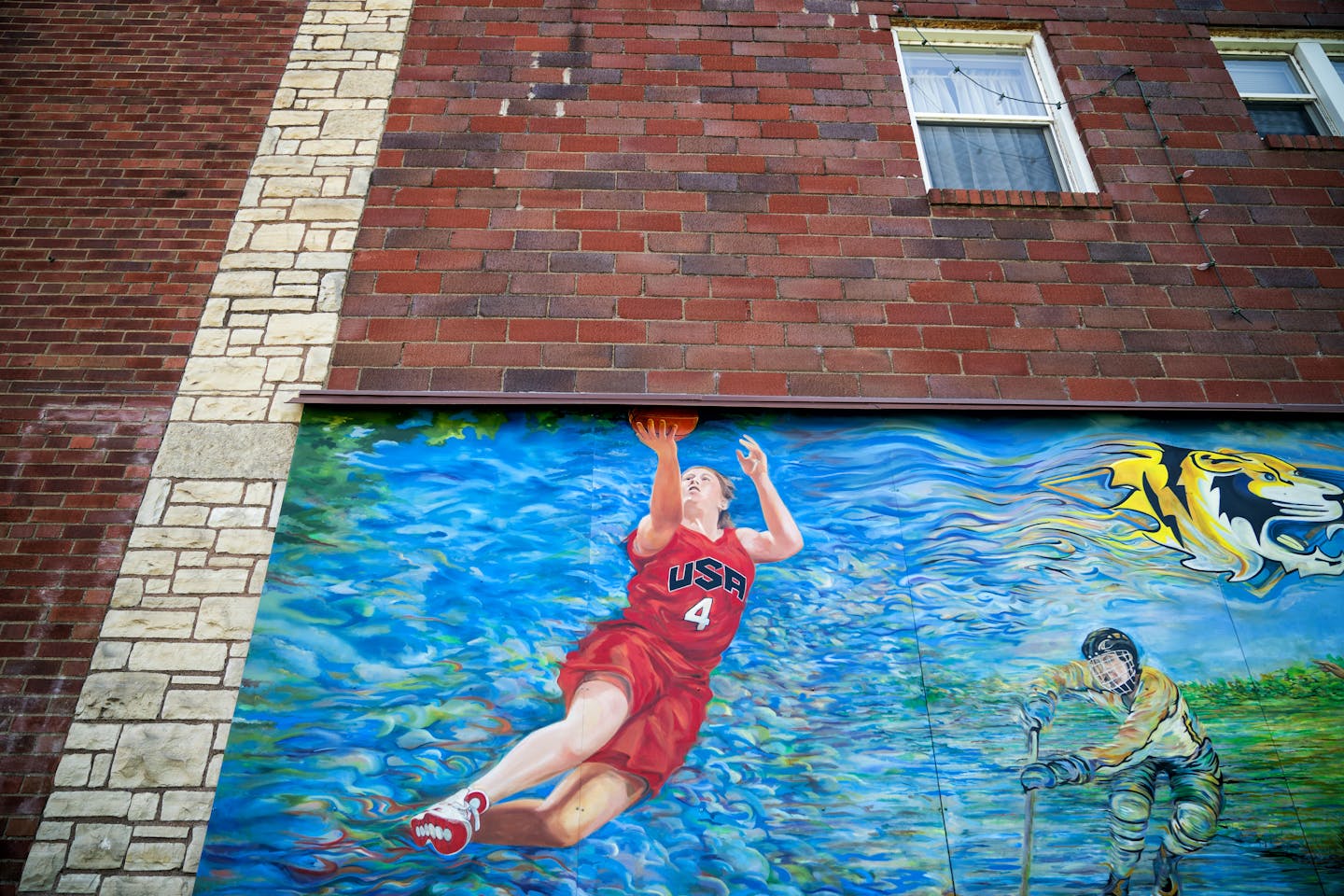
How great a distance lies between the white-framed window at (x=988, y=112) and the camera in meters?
6.80

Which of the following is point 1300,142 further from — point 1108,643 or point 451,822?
point 451,822

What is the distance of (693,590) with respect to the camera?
16.5 ft

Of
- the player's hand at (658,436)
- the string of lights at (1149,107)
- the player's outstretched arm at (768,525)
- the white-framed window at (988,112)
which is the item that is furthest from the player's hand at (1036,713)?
the white-framed window at (988,112)

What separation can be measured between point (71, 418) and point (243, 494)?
130cm

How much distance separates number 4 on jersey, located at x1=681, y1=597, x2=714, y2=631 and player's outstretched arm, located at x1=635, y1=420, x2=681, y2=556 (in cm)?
40

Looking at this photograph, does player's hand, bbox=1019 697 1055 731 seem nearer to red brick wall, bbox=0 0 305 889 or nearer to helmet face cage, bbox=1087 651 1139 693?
helmet face cage, bbox=1087 651 1139 693

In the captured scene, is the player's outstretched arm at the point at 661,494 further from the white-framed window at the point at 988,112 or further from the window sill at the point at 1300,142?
the window sill at the point at 1300,142

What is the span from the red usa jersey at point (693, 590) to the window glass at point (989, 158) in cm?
351

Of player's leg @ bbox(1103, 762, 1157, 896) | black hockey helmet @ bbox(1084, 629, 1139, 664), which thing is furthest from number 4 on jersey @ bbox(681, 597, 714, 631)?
player's leg @ bbox(1103, 762, 1157, 896)

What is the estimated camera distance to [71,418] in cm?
552

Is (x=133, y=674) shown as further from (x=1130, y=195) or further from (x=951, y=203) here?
(x=1130, y=195)

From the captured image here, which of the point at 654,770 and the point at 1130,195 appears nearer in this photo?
the point at 654,770

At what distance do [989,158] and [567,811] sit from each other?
18.4 ft

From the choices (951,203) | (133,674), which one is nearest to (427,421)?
(133,674)
